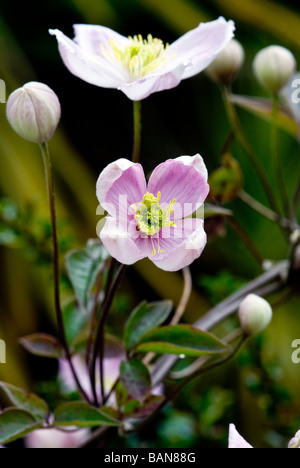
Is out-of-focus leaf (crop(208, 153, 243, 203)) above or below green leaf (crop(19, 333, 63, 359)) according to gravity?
above

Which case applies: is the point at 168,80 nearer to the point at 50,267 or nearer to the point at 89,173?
the point at 50,267

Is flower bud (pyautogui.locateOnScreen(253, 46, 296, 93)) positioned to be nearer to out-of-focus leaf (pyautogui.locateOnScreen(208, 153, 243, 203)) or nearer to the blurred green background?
out-of-focus leaf (pyautogui.locateOnScreen(208, 153, 243, 203))

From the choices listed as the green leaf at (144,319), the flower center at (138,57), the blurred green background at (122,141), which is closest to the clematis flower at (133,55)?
the flower center at (138,57)

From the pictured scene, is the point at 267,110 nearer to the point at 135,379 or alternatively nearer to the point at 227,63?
the point at 227,63

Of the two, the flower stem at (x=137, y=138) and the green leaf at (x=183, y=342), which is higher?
the flower stem at (x=137, y=138)

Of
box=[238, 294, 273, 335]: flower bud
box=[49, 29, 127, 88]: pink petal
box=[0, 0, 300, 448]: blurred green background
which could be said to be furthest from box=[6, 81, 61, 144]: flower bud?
box=[0, 0, 300, 448]: blurred green background

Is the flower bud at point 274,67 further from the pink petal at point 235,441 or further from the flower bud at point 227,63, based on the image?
the pink petal at point 235,441
